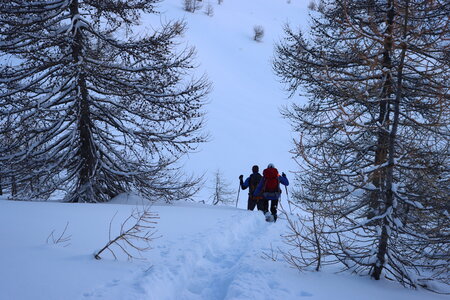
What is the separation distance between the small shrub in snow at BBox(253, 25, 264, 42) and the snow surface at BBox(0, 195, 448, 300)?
56051 mm

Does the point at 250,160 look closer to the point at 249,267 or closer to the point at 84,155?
the point at 84,155

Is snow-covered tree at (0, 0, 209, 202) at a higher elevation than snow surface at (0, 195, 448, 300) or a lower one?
higher

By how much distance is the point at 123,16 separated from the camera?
7.33m

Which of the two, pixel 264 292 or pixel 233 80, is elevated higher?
pixel 233 80

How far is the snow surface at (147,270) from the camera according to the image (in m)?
2.70

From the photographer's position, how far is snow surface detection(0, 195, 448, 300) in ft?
8.85

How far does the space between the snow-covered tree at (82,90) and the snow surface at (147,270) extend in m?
2.62

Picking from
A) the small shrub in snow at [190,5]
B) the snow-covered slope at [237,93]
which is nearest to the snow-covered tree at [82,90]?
the snow-covered slope at [237,93]

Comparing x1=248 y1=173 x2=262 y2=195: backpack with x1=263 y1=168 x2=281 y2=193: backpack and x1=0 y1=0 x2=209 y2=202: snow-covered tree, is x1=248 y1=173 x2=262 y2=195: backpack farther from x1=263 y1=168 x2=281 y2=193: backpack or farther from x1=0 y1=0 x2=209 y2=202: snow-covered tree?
x1=0 y1=0 x2=209 y2=202: snow-covered tree

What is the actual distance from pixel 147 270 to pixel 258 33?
57.7 metres

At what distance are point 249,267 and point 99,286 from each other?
6.22 feet

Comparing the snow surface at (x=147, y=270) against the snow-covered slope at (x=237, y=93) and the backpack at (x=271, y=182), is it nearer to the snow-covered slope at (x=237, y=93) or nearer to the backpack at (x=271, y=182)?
the backpack at (x=271, y=182)

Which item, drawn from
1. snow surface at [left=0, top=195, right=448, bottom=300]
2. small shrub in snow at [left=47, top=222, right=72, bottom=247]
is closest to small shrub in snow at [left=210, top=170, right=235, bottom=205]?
snow surface at [left=0, top=195, right=448, bottom=300]

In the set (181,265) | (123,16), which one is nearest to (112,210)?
(181,265)
